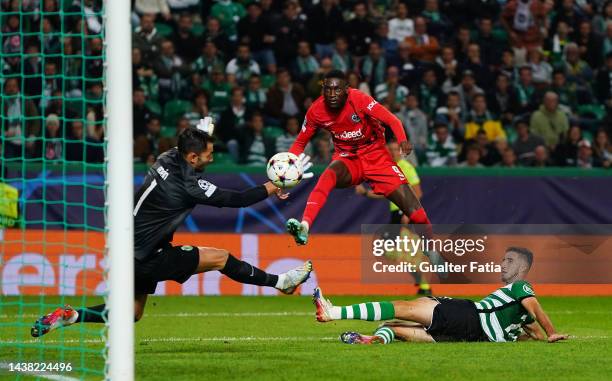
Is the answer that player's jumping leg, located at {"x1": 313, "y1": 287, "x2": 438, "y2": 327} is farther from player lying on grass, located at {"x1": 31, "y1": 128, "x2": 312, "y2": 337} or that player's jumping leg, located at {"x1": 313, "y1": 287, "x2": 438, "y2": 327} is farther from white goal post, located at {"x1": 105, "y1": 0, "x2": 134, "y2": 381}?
white goal post, located at {"x1": 105, "y1": 0, "x2": 134, "y2": 381}

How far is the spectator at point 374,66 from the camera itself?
66.9ft

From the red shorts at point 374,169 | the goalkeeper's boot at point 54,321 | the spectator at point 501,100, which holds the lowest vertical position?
the goalkeeper's boot at point 54,321

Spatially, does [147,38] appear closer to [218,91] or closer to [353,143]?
[218,91]

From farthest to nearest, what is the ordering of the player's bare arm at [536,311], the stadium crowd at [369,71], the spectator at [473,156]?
the stadium crowd at [369,71] → the spectator at [473,156] → the player's bare arm at [536,311]

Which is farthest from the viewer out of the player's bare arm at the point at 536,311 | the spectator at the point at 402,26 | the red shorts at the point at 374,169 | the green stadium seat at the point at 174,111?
the spectator at the point at 402,26

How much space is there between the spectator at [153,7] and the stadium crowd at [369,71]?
0.12 feet

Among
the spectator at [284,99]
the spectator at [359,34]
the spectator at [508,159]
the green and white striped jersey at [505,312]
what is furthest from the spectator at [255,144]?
the green and white striped jersey at [505,312]

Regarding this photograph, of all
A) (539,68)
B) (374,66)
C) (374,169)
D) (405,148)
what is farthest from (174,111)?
(405,148)

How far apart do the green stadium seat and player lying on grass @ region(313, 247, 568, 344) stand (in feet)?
30.9

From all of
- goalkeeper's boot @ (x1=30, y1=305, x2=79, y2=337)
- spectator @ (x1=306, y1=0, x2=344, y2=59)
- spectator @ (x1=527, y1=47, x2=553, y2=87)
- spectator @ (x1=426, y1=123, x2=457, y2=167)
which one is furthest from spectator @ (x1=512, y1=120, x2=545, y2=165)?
goalkeeper's boot @ (x1=30, y1=305, x2=79, y2=337)

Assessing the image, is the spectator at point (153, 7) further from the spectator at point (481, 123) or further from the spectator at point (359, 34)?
the spectator at point (481, 123)

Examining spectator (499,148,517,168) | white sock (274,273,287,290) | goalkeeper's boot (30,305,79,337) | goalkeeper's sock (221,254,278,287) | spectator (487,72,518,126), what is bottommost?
goalkeeper's boot (30,305,79,337)

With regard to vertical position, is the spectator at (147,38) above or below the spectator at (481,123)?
above

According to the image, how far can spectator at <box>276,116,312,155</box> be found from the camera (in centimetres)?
1858
